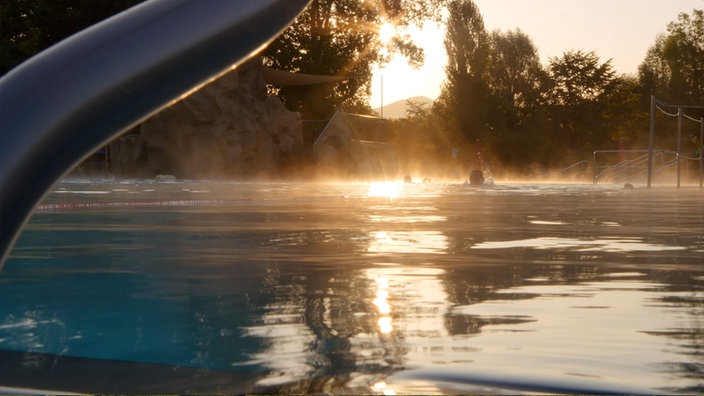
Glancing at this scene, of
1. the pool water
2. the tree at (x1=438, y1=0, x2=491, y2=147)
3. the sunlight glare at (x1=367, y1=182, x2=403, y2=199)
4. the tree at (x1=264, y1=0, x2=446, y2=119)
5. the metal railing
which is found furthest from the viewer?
the tree at (x1=438, y1=0, x2=491, y2=147)

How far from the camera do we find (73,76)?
1.04m

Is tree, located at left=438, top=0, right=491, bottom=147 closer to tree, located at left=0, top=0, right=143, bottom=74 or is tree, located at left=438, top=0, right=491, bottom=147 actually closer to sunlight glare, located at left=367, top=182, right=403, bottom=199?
tree, located at left=0, top=0, right=143, bottom=74

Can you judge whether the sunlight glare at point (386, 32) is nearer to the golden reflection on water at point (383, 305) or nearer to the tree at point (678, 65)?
the tree at point (678, 65)

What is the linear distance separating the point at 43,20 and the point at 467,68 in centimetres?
3309

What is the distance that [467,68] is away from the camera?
67.1 meters

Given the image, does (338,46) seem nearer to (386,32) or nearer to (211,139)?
(386,32)

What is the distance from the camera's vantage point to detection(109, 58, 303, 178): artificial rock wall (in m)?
40.8

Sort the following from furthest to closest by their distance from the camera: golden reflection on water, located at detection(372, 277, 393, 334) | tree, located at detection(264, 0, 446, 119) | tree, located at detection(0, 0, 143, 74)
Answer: tree, located at detection(264, 0, 446, 119), tree, located at detection(0, 0, 143, 74), golden reflection on water, located at detection(372, 277, 393, 334)

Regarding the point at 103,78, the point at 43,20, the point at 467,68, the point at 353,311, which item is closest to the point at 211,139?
the point at 43,20

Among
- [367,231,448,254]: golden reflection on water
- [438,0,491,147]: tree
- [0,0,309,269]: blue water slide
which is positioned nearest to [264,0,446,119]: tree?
[438,0,491,147]: tree

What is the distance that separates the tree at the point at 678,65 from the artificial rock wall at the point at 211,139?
38.0m

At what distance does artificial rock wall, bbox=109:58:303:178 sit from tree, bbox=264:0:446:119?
8.60m

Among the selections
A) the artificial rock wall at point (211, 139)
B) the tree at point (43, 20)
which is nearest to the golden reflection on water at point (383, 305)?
the tree at point (43, 20)

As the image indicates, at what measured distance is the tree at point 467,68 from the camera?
66.2 meters
